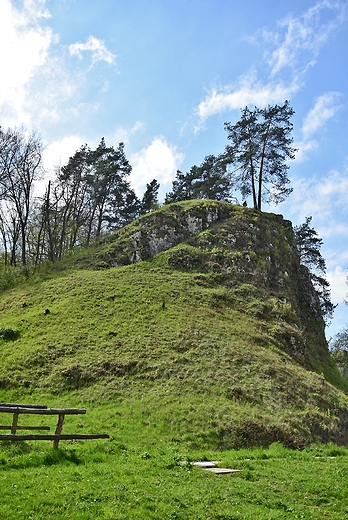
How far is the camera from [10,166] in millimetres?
43125

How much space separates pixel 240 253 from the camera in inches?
1531

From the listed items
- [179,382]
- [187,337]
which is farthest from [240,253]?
[179,382]

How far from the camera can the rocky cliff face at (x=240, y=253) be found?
35562 millimetres

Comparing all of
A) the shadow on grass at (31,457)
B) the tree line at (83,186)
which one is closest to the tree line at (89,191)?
the tree line at (83,186)

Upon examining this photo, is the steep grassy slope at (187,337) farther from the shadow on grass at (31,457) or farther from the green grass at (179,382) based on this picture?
the shadow on grass at (31,457)

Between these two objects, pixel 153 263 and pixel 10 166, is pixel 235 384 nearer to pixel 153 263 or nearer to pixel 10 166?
pixel 153 263

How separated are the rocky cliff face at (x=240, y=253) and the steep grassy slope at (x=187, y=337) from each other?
0.51 feet

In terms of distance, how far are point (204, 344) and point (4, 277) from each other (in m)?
22.1

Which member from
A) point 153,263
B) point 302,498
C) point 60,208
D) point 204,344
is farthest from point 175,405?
point 60,208

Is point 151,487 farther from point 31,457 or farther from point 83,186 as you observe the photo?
point 83,186

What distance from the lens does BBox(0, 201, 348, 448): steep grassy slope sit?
19.3m

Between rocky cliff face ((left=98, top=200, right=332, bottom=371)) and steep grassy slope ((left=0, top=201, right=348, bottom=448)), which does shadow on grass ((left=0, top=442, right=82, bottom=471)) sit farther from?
rocky cliff face ((left=98, top=200, right=332, bottom=371))

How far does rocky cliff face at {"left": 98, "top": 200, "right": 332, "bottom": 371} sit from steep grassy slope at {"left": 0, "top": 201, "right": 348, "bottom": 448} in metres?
0.16

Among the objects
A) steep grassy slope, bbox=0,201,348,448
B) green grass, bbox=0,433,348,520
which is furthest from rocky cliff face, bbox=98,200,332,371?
green grass, bbox=0,433,348,520
